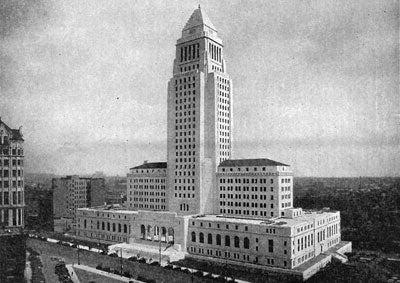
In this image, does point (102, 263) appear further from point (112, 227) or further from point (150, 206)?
point (150, 206)

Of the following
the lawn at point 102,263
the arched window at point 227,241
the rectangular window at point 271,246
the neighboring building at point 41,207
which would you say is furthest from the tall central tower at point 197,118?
the neighboring building at point 41,207

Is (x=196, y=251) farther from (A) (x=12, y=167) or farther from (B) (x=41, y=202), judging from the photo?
(B) (x=41, y=202)

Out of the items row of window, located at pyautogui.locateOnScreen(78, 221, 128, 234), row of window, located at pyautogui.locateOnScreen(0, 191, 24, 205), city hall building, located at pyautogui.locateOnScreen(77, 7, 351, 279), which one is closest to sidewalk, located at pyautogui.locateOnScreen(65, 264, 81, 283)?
row of window, located at pyautogui.locateOnScreen(0, 191, 24, 205)

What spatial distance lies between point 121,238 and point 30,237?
15453 mm

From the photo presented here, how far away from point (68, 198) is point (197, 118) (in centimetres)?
3728

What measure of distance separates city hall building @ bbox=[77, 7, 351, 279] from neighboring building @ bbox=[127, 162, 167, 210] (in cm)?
18

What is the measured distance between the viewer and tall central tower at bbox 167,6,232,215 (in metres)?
58.6

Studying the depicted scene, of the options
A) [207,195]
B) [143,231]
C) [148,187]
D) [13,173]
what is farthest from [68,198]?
[13,173]

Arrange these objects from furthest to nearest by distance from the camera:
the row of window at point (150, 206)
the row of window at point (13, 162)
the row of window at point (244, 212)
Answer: the row of window at point (150, 206), the row of window at point (244, 212), the row of window at point (13, 162)

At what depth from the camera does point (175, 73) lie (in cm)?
6272

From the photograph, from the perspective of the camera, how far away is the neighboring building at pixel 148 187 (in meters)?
64.2

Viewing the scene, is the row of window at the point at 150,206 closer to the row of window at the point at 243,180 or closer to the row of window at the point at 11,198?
the row of window at the point at 243,180

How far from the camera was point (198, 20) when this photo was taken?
60500 mm

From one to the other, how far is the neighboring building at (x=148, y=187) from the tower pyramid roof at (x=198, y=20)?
24763 millimetres
